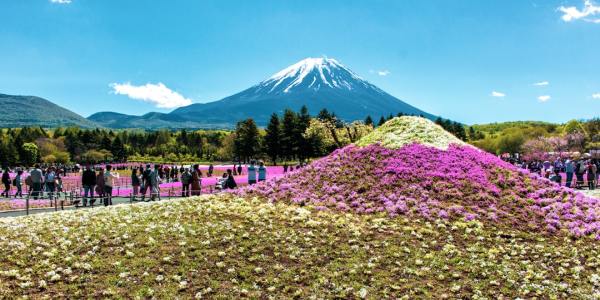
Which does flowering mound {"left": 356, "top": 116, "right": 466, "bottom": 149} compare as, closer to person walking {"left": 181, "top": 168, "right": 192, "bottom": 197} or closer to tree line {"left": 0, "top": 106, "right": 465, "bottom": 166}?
person walking {"left": 181, "top": 168, "right": 192, "bottom": 197}

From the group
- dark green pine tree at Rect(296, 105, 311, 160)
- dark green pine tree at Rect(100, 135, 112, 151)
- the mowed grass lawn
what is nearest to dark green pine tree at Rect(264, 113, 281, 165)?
dark green pine tree at Rect(296, 105, 311, 160)

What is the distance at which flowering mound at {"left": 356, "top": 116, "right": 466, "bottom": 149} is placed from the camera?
25.3 meters

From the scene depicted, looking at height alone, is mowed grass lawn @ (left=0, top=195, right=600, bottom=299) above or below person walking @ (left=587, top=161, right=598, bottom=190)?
below

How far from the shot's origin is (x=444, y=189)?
20.8m

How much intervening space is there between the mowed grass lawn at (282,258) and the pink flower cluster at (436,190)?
1258 millimetres

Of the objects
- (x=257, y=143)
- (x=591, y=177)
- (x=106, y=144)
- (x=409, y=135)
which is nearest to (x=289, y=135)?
(x=257, y=143)

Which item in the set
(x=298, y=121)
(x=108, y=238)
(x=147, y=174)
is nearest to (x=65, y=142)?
(x=298, y=121)

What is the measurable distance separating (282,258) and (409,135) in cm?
1419

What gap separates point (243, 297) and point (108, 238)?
249 inches

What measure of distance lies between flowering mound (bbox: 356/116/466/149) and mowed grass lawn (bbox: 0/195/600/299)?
26.2 feet

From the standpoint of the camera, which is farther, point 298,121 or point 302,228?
point 298,121

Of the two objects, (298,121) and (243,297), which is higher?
(298,121)

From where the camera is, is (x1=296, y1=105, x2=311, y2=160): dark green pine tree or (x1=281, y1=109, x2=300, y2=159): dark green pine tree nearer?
(x1=296, y1=105, x2=311, y2=160): dark green pine tree

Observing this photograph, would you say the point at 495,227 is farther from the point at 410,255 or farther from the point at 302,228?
the point at 302,228
